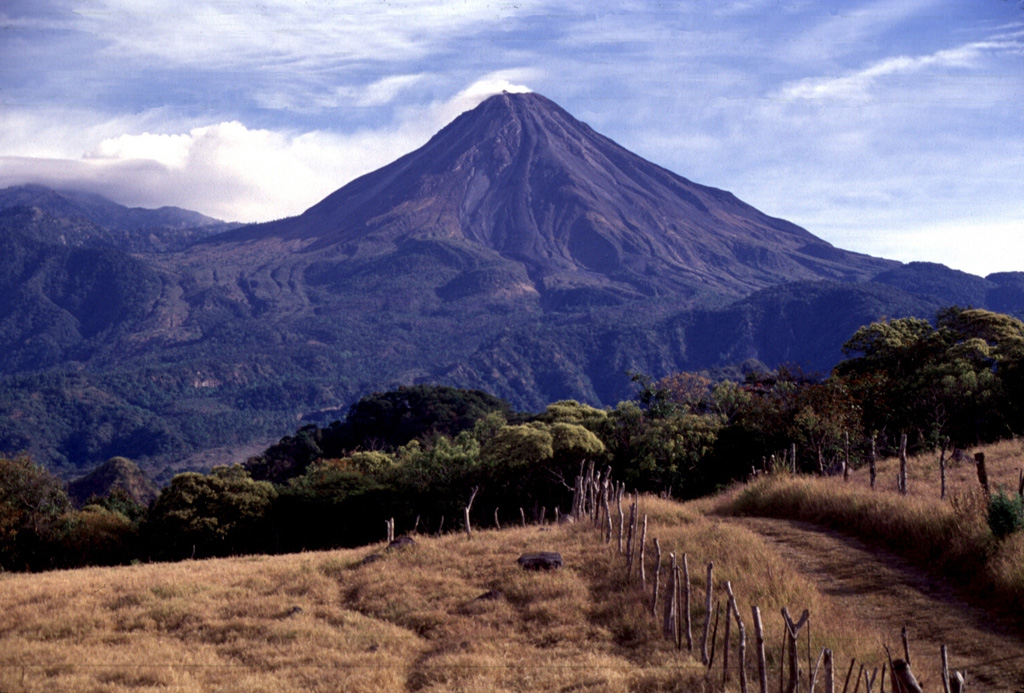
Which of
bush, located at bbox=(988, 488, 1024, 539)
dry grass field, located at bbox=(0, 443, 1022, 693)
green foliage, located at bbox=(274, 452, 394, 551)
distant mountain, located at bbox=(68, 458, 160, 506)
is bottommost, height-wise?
distant mountain, located at bbox=(68, 458, 160, 506)

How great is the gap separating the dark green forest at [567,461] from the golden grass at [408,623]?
1125 cm

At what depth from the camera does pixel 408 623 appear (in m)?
14.5

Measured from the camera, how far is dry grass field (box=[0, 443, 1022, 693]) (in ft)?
36.6

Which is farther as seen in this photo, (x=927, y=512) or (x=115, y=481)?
(x=115, y=481)

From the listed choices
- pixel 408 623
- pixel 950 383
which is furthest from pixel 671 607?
pixel 950 383

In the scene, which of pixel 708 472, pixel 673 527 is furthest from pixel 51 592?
pixel 708 472

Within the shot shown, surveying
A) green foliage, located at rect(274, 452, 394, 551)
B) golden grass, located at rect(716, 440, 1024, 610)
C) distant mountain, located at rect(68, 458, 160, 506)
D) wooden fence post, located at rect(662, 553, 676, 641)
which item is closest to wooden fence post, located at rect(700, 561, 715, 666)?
wooden fence post, located at rect(662, 553, 676, 641)

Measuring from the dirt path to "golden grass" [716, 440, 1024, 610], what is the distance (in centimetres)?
40

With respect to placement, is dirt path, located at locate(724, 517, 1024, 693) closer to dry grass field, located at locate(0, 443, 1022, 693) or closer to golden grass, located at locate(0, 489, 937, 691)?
dry grass field, located at locate(0, 443, 1022, 693)

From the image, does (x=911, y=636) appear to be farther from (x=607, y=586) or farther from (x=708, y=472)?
(x=708, y=472)

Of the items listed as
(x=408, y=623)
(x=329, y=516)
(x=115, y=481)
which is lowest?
(x=115, y=481)

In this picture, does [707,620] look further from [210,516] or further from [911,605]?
[210,516]

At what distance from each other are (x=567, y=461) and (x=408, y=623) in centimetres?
2320

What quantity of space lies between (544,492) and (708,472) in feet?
25.2
